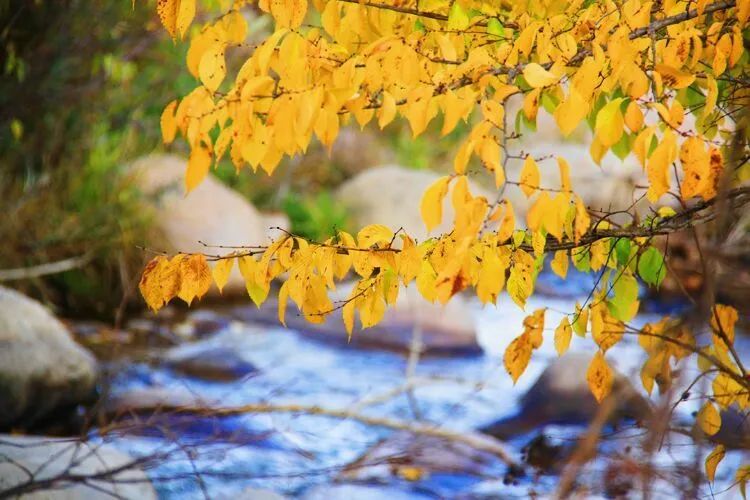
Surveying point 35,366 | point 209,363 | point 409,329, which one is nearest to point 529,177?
point 35,366

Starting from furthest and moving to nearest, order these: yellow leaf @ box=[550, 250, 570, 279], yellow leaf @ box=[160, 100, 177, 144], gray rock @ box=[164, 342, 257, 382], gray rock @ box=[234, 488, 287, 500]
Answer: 1. gray rock @ box=[164, 342, 257, 382]
2. gray rock @ box=[234, 488, 287, 500]
3. yellow leaf @ box=[550, 250, 570, 279]
4. yellow leaf @ box=[160, 100, 177, 144]

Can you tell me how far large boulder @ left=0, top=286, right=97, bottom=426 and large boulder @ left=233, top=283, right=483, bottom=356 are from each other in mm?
1789

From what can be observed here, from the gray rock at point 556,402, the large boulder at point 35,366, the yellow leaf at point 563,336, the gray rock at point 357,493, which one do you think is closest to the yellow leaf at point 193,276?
the yellow leaf at point 563,336

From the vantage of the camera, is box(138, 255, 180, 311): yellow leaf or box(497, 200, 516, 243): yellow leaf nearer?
box(497, 200, 516, 243): yellow leaf

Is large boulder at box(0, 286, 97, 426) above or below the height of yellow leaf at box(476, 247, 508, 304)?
below

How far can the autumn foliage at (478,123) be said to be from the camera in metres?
1.52

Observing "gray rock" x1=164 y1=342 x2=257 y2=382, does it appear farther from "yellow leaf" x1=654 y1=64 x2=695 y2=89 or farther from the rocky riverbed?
"yellow leaf" x1=654 y1=64 x2=695 y2=89

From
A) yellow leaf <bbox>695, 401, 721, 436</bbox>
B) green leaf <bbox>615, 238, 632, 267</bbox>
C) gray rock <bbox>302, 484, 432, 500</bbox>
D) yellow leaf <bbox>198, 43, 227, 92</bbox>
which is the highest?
yellow leaf <bbox>198, 43, 227, 92</bbox>

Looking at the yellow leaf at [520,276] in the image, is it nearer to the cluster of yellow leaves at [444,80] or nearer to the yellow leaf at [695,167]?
the cluster of yellow leaves at [444,80]

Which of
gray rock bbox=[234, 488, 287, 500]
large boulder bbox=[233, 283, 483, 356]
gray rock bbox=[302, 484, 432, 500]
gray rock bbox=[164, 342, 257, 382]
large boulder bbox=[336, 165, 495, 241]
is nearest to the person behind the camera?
gray rock bbox=[234, 488, 287, 500]

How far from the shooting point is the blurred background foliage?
200 inches

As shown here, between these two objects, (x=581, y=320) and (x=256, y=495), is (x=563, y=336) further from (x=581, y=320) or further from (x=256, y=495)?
(x=256, y=495)

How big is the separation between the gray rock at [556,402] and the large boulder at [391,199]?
2878 millimetres

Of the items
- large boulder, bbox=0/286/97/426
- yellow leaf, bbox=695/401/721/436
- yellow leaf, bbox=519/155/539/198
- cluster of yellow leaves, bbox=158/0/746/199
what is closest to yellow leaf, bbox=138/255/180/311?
cluster of yellow leaves, bbox=158/0/746/199
